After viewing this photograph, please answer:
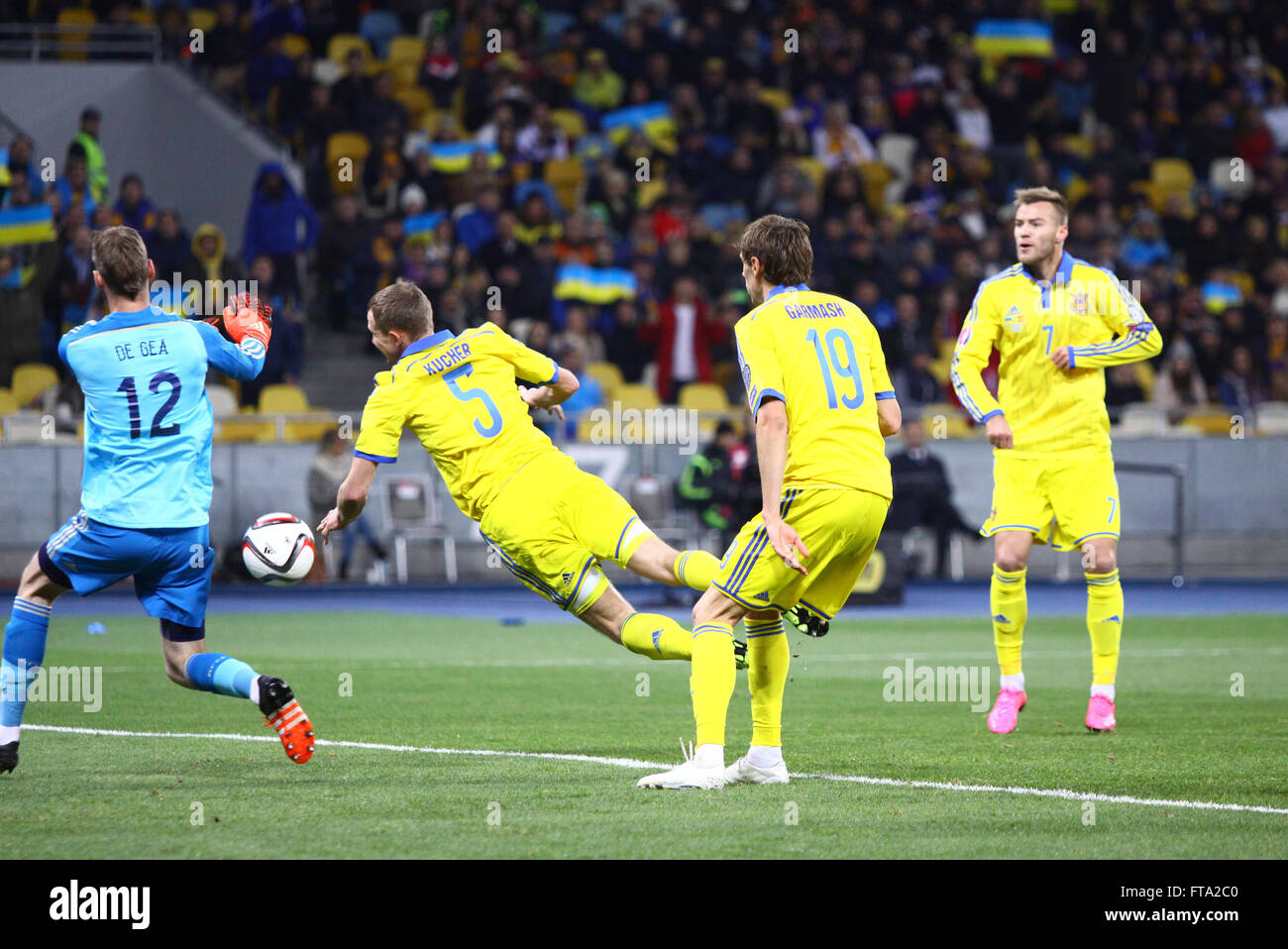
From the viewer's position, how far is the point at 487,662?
11.9 m

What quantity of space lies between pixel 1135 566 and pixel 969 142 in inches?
261

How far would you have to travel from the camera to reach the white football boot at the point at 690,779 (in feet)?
20.5

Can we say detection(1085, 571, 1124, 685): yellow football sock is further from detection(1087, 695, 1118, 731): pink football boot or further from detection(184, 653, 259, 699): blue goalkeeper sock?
detection(184, 653, 259, 699): blue goalkeeper sock

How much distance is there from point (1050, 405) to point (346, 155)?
14877 mm

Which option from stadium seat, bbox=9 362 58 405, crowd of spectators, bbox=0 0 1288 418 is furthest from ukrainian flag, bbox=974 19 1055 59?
stadium seat, bbox=9 362 58 405

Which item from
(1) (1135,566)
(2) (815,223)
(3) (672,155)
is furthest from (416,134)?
(1) (1135,566)

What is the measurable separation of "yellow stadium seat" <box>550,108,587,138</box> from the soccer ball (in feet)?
52.5

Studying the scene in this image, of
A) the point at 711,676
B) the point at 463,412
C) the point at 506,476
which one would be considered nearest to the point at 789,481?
the point at 711,676

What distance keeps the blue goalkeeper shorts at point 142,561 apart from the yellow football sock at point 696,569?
72.8 inches

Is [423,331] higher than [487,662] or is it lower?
higher

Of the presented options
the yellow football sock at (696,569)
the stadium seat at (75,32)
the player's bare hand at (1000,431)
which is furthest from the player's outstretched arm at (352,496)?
the stadium seat at (75,32)

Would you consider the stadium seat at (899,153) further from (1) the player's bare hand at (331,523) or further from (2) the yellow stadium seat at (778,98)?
(1) the player's bare hand at (331,523)

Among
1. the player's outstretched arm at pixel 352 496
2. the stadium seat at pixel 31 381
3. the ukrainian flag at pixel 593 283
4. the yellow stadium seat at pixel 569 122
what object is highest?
the yellow stadium seat at pixel 569 122
